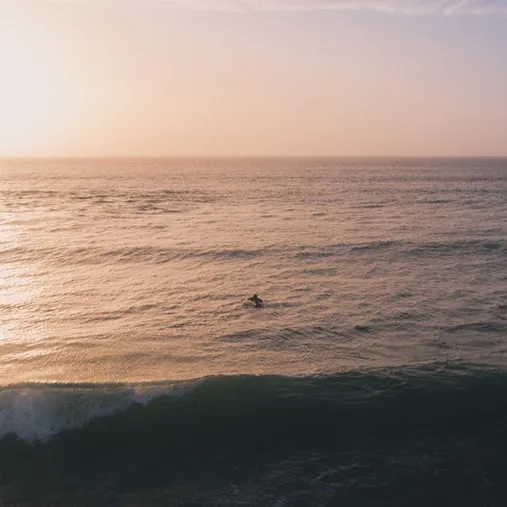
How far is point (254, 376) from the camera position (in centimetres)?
1717

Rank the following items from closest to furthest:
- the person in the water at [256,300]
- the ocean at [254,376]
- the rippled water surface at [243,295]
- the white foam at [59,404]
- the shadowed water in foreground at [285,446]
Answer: the shadowed water in foreground at [285,446], the ocean at [254,376], the white foam at [59,404], the rippled water surface at [243,295], the person in the water at [256,300]

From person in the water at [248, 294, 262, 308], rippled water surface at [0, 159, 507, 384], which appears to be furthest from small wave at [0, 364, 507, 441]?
person in the water at [248, 294, 262, 308]

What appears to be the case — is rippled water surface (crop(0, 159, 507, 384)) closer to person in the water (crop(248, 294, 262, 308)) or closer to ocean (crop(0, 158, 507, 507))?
ocean (crop(0, 158, 507, 507))

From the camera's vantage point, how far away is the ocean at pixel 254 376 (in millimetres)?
12594

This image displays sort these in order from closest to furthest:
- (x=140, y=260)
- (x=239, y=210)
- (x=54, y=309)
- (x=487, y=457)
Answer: (x=487, y=457)
(x=54, y=309)
(x=140, y=260)
(x=239, y=210)

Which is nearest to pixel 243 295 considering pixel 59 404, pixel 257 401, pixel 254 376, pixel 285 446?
pixel 254 376

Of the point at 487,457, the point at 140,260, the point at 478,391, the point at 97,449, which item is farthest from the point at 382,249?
the point at 97,449

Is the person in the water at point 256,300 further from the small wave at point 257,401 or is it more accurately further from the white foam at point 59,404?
the white foam at point 59,404

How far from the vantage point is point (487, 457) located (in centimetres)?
1323

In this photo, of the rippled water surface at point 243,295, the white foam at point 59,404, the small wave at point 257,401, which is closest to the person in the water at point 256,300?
the rippled water surface at point 243,295

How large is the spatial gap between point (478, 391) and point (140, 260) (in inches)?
922

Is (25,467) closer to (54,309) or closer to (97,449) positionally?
(97,449)

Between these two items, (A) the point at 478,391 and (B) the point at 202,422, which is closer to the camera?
(B) the point at 202,422

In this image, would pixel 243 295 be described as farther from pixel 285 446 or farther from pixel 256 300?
pixel 285 446
